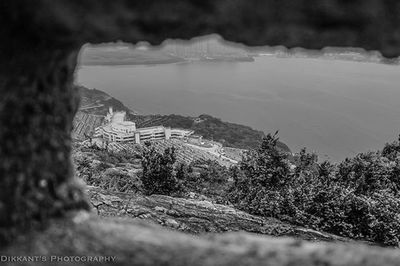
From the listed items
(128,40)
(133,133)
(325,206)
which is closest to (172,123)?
(133,133)

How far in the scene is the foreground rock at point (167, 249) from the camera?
162 cm

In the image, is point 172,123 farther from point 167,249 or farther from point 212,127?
point 167,249

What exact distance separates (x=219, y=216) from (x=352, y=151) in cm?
3569

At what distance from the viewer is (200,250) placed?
1.70 m

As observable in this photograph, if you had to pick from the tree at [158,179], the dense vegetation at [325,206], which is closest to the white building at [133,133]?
the tree at [158,179]

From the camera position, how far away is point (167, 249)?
5.59 ft

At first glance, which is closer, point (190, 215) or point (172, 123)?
point (190, 215)

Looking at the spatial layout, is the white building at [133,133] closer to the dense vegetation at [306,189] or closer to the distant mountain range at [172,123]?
the distant mountain range at [172,123]

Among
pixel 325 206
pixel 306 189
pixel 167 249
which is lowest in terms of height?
pixel 325 206

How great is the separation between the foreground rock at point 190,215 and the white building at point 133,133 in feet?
148

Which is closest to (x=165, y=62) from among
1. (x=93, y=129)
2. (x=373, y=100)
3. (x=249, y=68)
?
(x=249, y=68)

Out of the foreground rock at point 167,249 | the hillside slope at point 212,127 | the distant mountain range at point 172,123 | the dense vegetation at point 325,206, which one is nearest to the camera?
the foreground rock at point 167,249

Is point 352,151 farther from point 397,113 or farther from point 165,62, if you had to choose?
point 165,62

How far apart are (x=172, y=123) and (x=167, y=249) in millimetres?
60225
